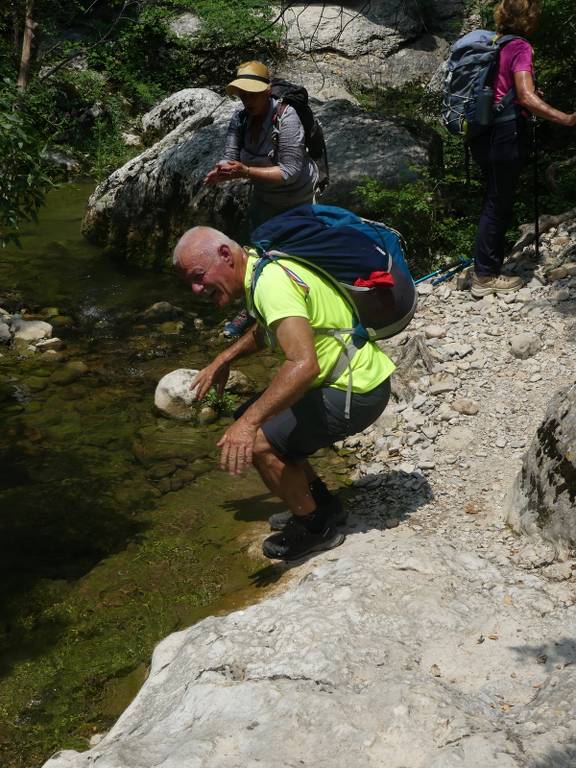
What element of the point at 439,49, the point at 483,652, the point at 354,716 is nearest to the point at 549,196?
the point at 483,652

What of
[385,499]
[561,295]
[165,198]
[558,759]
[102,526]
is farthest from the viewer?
[165,198]

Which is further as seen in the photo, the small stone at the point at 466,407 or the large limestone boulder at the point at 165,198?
the large limestone boulder at the point at 165,198

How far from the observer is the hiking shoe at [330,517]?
4.76 meters

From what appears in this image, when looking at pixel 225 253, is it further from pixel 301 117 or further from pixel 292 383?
pixel 301 117

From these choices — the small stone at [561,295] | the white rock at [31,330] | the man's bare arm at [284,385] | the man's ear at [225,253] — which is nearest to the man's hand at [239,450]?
the man's bare arm at [284,385]

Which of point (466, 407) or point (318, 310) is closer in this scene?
point (318, 310)

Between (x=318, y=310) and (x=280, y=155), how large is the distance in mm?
2208

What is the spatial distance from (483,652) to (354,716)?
653 millimetres

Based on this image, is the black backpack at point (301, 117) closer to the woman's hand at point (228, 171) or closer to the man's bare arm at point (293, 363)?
the woman's hand at point (228, 171)

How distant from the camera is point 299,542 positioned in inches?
181

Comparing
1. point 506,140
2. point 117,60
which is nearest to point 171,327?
point 506,140

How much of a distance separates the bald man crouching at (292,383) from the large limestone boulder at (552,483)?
815mm

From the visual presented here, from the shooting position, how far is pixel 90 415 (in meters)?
6.76

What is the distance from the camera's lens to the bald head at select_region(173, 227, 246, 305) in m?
3.88
